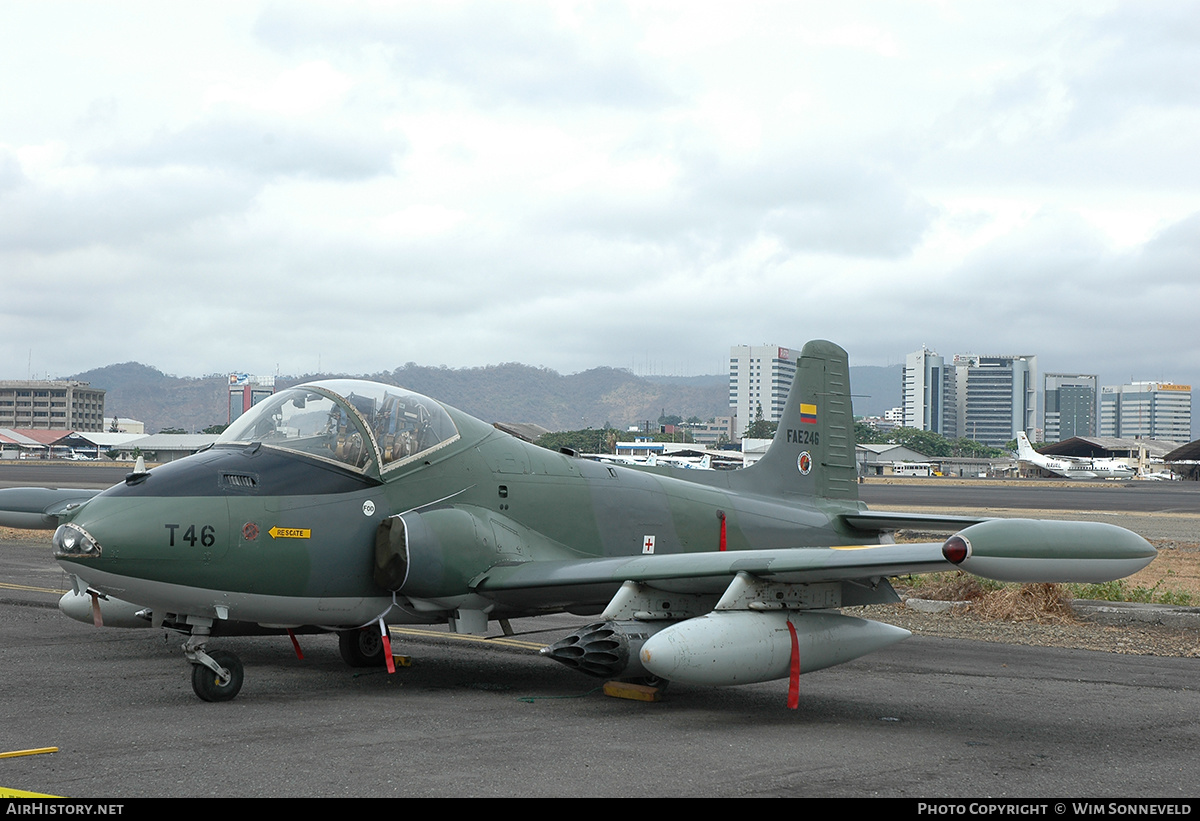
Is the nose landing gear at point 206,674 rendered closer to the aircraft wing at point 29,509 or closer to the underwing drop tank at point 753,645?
the underwing drop tank at point 753,645

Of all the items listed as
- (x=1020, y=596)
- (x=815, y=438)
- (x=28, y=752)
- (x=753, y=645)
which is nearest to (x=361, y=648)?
(x=28, y=752)

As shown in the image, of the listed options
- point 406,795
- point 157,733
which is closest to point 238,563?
point 157,733

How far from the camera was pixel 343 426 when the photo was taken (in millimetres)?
9297

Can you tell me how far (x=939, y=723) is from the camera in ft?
27.3

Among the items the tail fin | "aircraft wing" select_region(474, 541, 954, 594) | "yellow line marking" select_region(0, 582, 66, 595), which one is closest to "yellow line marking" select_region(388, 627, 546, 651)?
"aircraft wing" select_region(474, 541, 954, 594)

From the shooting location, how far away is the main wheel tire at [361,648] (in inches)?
412

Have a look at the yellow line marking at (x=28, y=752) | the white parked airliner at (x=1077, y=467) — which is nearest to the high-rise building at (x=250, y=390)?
the yellow line marking at (x=28, y=752)

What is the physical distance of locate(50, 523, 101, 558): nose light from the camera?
7.70 metres

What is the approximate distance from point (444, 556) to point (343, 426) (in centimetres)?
146

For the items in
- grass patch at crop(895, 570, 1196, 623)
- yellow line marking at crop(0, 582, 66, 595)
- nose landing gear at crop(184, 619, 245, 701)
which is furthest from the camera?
yellow line marking at crop(0, 582, 66, 595)

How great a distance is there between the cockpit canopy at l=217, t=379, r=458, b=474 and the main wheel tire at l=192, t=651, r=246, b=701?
1.85m

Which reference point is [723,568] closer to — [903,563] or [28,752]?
[903,563]

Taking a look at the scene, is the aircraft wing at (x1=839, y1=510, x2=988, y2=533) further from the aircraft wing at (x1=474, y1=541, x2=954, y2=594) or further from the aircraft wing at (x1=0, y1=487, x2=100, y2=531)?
the aircraft wing at (x1=0, y1=487, x2=100, y2=531)

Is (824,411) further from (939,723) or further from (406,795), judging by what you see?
(406,795)
